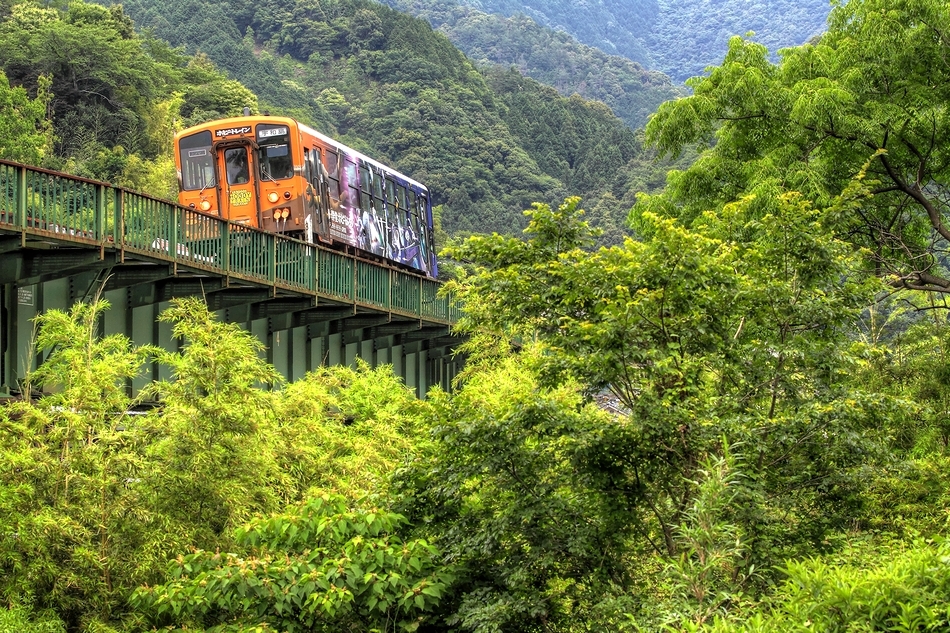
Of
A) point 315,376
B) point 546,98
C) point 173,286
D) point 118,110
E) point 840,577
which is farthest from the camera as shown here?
point 546,98

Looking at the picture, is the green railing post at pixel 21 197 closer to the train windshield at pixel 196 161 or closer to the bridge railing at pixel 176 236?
the bridge railing at pixel 176 236

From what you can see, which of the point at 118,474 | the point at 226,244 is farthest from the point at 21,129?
the point at 118,474

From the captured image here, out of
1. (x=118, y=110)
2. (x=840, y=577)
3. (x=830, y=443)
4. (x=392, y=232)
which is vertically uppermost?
(x=118, y=110)

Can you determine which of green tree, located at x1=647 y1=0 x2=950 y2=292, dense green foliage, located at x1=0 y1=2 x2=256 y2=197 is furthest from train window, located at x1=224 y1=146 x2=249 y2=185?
dense green foliage, located at x1=0 y1=2 x2=256 y2=197

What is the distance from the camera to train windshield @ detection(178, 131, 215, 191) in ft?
83.6

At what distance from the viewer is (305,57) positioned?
115 m

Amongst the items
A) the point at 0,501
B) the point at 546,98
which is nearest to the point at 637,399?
the point at 0,501

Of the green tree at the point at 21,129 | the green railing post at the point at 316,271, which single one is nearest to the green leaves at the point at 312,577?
the green railing post at the point at 316,271

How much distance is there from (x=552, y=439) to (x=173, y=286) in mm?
9345

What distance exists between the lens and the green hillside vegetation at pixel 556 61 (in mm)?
161625

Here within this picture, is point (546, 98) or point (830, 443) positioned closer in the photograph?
point (830, 443)

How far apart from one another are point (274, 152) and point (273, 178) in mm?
544

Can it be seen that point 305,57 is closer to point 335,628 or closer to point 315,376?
point 315,376

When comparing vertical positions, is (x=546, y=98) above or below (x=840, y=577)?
above
